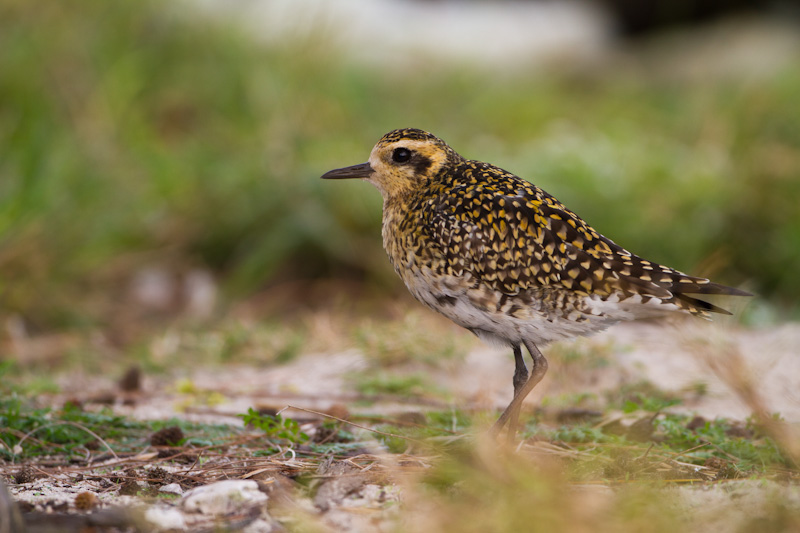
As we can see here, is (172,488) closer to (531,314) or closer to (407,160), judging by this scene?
(531,314)

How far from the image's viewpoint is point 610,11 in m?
17.3

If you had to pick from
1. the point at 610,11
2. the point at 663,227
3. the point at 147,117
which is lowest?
the point at 663,227

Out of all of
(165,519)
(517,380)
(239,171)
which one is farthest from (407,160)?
(239,171)

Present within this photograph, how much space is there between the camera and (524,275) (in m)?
3.68

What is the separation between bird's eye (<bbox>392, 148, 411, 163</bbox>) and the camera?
4.25 metres

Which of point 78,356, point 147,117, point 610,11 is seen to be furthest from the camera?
point 610,11

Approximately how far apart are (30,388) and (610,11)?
14.9m

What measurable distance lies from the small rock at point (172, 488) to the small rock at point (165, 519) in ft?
0.98

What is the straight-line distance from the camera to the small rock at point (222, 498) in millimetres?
2908

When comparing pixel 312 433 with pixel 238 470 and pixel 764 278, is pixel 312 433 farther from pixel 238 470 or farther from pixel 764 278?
pixel 764 278

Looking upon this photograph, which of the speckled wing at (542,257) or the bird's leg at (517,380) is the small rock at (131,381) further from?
the bird's leg at (517,380)

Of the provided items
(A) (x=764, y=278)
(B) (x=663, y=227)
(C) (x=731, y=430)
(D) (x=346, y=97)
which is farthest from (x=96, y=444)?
(D) (x=346, y=97)

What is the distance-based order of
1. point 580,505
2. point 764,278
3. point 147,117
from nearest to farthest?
point 580,505 < point 764,278 < point 147,117

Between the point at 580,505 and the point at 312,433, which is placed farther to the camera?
the point at 312,433
